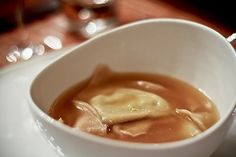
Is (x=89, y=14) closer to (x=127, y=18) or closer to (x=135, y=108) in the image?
(x=127, y=18)

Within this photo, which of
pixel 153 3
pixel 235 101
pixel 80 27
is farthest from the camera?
pixel 153 3

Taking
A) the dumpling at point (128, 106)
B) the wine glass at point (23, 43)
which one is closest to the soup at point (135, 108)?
the dumpling at point (128, 106)

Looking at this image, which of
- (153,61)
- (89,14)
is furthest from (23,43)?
(153,61)

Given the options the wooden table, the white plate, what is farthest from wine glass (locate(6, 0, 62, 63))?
the white plate

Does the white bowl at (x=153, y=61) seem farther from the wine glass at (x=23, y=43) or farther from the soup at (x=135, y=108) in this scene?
the wine glass at (x=23, y=43)

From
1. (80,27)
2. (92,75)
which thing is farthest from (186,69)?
(80,27)

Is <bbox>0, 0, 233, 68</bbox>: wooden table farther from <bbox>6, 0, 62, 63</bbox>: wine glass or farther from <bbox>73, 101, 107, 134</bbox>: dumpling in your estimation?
<bbox>73, 101, 107, 134</bbox>: dumpling

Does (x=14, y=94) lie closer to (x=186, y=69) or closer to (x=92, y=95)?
(x=92, y=95)
